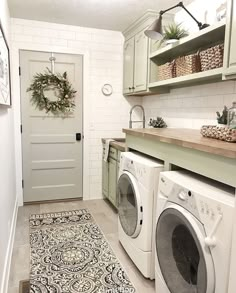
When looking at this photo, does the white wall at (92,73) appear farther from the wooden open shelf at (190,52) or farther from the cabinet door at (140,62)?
the wooden open shelf at (190,52)

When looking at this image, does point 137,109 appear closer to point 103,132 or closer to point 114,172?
point 103,132

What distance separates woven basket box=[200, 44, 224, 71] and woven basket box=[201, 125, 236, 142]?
1.87 feet

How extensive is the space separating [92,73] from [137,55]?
76 cm

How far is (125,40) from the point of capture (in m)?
3.57

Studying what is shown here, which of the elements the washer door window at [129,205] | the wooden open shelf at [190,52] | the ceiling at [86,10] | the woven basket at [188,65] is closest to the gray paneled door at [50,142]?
the ceiling at [86,10]

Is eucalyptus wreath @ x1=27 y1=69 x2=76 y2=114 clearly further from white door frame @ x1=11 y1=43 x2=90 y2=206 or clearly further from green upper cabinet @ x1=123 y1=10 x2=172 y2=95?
green upper cabinet @ x1=123 y1=10 x2=172 y2=95

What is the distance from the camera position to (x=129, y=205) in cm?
218

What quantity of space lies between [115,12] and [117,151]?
168 cm

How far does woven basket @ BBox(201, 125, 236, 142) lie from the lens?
1419 mm

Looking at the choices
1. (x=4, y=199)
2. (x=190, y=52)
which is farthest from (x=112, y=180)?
(x=190, y=52)

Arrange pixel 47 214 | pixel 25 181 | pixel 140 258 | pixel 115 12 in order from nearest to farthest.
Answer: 1. pixel 140 258
2. pixel 115 12
3. pixel 47 214
4. pixel 25 181

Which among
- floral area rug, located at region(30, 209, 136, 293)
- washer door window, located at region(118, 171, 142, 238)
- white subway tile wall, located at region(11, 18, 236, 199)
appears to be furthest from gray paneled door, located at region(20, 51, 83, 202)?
washer door window, located at region(118, 171, 142, 238)

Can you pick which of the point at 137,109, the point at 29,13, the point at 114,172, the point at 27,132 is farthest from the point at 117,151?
the point at 29,13

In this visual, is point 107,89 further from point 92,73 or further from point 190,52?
point 190,52
